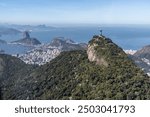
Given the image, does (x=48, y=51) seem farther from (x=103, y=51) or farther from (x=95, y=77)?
(x=95, y=77)

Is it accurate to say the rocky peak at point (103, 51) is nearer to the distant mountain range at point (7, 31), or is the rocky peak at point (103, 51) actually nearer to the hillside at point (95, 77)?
the hillside at point (95, 77)

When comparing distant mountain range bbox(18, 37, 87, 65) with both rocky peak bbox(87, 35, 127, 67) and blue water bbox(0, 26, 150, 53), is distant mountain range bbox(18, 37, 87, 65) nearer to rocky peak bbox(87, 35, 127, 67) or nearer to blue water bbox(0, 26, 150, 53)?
blue water bbox(0, 26, 150, 53)

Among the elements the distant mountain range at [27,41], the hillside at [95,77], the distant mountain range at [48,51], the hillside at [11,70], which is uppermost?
the hillside at [95,77]

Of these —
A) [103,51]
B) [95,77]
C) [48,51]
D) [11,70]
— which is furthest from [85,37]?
[95,77]

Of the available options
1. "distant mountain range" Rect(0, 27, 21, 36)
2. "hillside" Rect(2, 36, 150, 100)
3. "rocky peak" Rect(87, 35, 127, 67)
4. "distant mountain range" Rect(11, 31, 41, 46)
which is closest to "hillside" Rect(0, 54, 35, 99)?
"hillside" Rect(2, 36, 150, 100)

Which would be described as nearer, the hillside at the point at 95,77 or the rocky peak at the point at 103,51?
the hillside at the point at 95,77

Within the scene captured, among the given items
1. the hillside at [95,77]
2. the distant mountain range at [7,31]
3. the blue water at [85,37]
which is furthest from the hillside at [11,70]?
the distant mountain range at [7,31]

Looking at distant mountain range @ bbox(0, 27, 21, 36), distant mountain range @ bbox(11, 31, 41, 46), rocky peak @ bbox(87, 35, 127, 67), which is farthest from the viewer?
distant mountain range @ bbox(0, 27, 21, 36)

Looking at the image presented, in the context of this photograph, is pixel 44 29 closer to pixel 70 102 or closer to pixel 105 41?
pixel 105 41
